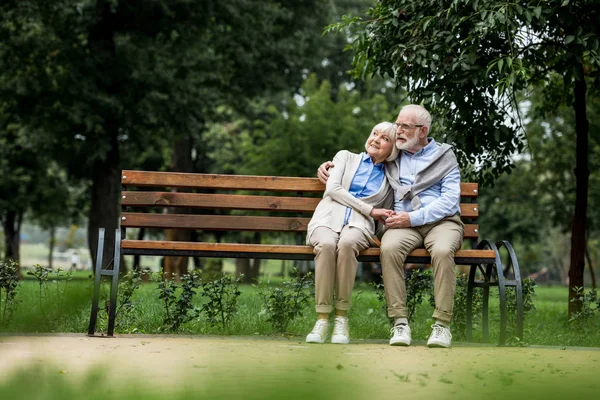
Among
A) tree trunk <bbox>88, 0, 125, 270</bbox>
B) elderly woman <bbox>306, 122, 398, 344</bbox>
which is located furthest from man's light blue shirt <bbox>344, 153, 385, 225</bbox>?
tree trunk <bbox>88, 0, 125, 270</bbox>

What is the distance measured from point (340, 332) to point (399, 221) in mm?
777

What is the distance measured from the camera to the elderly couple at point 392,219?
5.17m

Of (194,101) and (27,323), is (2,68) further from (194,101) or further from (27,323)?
(27,323)

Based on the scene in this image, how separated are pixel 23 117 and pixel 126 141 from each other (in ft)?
7.45

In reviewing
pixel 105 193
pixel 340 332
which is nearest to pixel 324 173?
pixel 340 332

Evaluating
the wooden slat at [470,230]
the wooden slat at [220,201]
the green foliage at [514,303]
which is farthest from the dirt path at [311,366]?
the green foliage at [514,303]

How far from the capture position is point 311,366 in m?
0.96

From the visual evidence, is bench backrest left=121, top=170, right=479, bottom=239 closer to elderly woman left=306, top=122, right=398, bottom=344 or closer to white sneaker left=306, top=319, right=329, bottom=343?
elderly woman left=306, top=122, right=398, bottom=344

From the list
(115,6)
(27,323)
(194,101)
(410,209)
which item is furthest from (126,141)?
(27,323)

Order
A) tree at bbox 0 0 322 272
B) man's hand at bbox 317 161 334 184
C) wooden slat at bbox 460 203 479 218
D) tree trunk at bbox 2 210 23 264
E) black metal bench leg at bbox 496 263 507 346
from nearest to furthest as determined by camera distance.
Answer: black metal bench leg at bbox 496 263 507 346
man's hand at bbox 317 161 334 184
wooden slat at bbox 460 203 479 218
tree at bbox 0 0 322 272
tree trunk at bbox 2 210 23 264

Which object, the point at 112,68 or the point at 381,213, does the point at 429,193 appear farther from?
the point at 112,68

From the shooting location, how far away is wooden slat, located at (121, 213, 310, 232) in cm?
595

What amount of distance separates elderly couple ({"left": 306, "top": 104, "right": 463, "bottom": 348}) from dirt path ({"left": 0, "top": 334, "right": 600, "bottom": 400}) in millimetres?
236

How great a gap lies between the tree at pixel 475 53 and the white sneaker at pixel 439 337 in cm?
196
